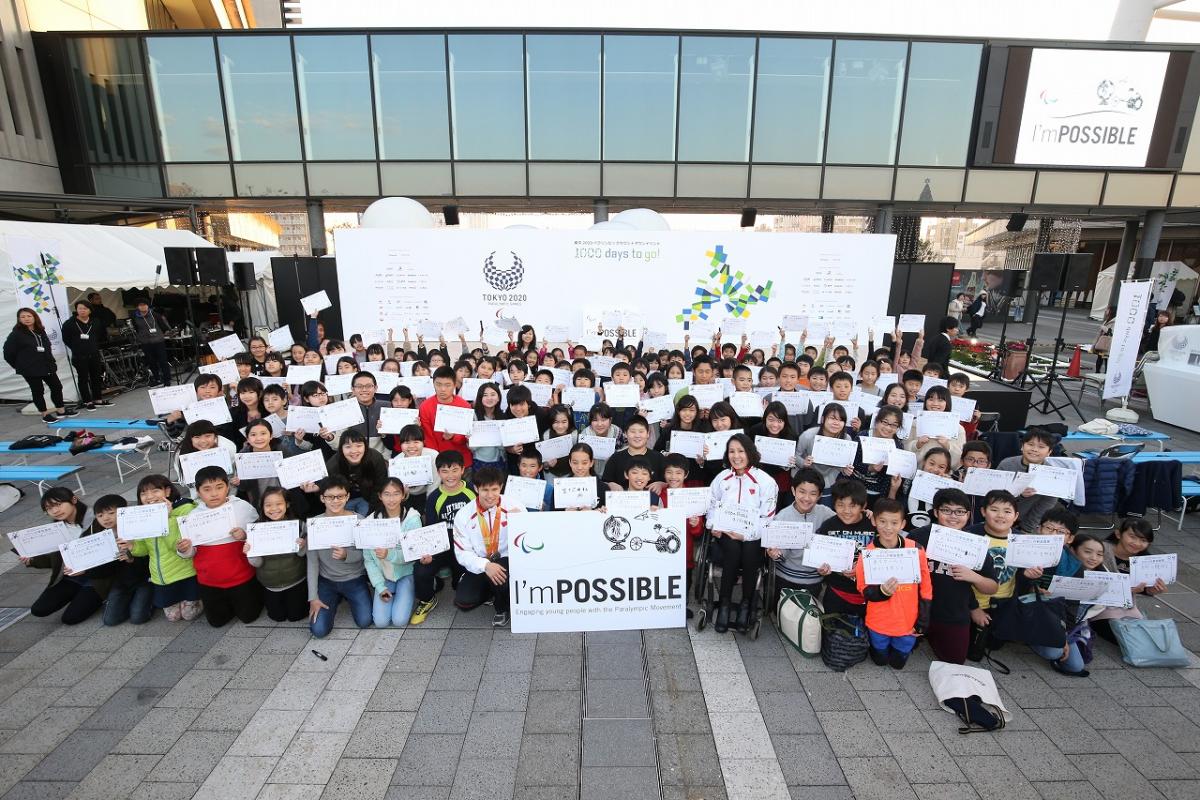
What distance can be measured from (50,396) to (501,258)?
10.6 m

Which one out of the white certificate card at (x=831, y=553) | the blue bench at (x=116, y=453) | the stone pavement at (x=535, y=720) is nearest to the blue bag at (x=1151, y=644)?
the stone pavement at (x=535, y=720)

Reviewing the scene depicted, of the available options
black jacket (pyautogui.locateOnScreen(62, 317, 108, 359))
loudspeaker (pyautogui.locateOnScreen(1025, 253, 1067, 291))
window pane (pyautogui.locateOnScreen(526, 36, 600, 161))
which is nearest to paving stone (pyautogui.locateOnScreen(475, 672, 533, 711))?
loudspeaker (pyautogui.locateOnScreen(1025, 253, 1067, 291))

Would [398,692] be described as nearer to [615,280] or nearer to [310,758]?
[310,758]

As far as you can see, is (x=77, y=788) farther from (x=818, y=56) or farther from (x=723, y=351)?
(x=818, y=56)

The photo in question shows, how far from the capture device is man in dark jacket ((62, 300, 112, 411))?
11.8 meters

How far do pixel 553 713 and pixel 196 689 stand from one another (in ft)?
8.89

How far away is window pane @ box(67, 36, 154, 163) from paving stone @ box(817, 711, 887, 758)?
23589 mm

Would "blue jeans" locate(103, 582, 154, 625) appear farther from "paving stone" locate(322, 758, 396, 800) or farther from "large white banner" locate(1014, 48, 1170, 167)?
"large white banner" locate(1014, 48, 1170, 167)

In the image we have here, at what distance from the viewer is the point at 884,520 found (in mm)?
4180

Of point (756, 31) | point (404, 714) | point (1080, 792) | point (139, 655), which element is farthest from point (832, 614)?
point (756, 31)

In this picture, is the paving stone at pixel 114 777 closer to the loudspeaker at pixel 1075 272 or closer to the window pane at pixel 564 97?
the loudspeaker at pixel 1075 272


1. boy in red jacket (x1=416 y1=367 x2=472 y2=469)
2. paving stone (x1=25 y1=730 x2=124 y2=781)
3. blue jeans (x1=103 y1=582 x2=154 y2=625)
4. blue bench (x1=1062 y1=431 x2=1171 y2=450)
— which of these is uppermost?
boy in red jacket (x1=416 y1=367 x2=472 y2=469)

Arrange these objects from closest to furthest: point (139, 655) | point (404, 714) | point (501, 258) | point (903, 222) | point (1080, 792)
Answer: point (1080, 792) → point (404, 714) → point (139, 655) → point (501, 258) → point (903, 222)

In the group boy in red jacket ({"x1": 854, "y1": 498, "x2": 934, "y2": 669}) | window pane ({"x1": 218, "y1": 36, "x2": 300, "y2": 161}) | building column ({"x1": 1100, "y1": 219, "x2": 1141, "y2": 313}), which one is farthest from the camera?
building column ({"x1": 1100, "y1": 219, "x2": 1141, "y2": 313})
